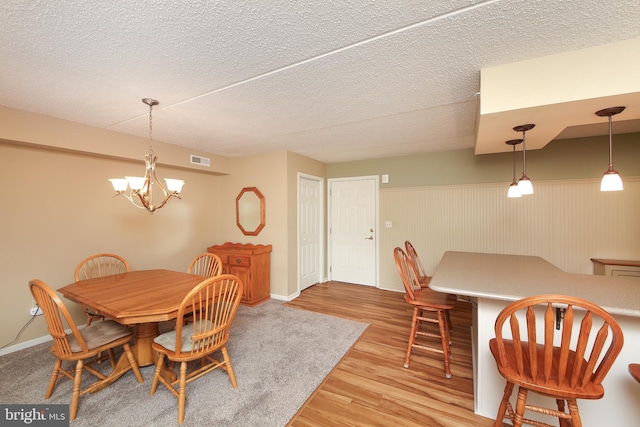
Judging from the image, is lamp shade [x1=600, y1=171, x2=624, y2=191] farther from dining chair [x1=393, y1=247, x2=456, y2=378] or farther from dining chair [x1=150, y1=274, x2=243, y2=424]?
dining chair [x1=150, y1=274, x2=243, y2=424]

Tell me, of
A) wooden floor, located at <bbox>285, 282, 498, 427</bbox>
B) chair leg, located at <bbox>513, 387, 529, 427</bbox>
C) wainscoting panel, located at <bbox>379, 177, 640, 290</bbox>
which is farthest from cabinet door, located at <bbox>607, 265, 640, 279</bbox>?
chair leg, located at <bbox>513, 387, 529, 427</bbox>

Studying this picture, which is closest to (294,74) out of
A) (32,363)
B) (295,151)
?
(295,151)

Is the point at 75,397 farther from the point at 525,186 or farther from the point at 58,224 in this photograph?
the point at 525,186

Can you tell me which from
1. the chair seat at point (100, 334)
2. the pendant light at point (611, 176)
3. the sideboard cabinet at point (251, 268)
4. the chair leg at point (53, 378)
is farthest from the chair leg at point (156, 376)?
the pendant light at point (611, 176)

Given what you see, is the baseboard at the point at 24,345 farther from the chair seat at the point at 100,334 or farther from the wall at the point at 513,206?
the wall at the point at 513,206

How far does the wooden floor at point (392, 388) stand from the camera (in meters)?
1.64

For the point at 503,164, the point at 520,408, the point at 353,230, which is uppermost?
the point at 503,164

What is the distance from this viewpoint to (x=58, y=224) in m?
2.68

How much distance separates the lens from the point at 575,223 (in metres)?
3.15

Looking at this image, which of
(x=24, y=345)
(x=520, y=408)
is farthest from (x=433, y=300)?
(x=24, y=345)

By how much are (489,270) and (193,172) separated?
423 cm

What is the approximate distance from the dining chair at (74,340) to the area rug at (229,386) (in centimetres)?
11

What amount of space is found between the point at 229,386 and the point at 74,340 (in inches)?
46.1

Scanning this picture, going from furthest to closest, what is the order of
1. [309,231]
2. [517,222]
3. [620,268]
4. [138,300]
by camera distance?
→ [309,231] < [517,222] < [620,268] < [138,300]
